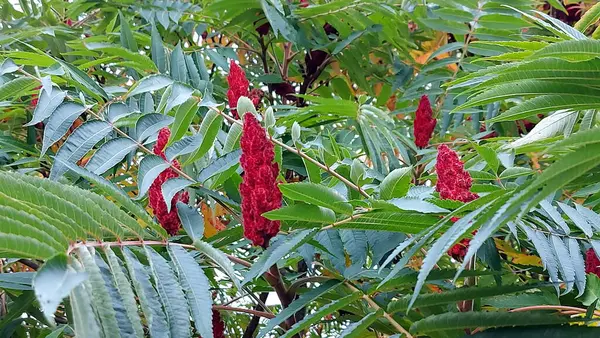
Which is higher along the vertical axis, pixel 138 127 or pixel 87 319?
pixel 138 127

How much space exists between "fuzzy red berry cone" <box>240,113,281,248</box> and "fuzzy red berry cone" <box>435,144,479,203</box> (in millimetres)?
232

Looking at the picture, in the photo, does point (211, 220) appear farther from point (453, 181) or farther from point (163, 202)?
point (453, 181)

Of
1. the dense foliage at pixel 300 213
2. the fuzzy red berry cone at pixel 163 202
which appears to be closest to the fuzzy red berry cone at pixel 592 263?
the dense foliage at pixel 300 213

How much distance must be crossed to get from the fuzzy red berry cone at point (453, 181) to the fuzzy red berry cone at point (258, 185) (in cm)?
23

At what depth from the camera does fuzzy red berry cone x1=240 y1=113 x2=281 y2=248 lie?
1.00m

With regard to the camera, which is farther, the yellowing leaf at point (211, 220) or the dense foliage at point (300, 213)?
the yellowing leaf at point (211, 220)

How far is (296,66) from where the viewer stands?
8.84ft

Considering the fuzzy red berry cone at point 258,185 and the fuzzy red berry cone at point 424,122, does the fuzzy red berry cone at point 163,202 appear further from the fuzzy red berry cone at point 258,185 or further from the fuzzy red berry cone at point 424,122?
the fuzzy red berry cone at point 424,122

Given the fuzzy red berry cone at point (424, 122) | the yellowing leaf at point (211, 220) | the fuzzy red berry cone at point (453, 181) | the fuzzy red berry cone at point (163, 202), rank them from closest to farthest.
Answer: the fuzzy red berry cone at point (453, 181) < the fuzzy red berry cone at point (163, 202) < the fuzzy red berry cone at point (424, 122) < the yellowing leaf at point (211, 220)

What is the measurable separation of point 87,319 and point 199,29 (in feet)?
6.06

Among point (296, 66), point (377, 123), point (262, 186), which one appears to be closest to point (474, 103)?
point (262, 186)

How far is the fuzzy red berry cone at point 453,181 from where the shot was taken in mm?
988

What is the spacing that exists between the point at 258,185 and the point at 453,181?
0.27m

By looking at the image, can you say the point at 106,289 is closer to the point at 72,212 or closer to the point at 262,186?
the point at 72,212
